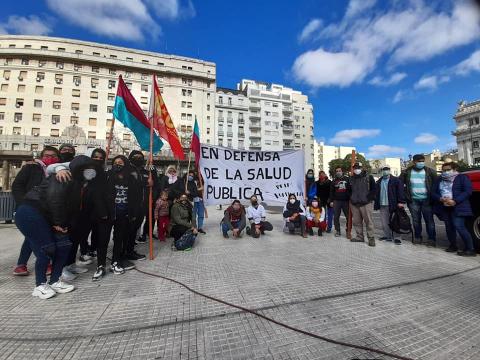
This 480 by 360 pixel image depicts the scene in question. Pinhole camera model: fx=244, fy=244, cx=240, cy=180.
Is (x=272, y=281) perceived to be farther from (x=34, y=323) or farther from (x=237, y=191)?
(x=237, y=191)

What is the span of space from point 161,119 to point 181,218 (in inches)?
98.1

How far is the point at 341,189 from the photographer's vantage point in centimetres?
659

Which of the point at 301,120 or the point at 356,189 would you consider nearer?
the point at 356,189

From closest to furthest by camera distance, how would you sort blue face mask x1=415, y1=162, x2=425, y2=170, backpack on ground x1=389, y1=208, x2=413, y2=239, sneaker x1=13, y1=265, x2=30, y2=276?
sneaker x1=13, y1=265, x2=30, y2=276 < backpack on ground x1=389, y1=208, x2=413, y2=239 < blue face mask x1=415, y1=162, x2=425, y2=170

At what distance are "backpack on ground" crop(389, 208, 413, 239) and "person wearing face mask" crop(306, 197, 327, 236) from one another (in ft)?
5.65

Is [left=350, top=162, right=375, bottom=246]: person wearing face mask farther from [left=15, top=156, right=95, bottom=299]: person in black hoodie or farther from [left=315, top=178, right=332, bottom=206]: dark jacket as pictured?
[left=15, top=156, right=95, bottom=299]: person in black hoodie

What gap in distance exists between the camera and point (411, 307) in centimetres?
269

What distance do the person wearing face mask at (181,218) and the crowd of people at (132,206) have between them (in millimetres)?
23

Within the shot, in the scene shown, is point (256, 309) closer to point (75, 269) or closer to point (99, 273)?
point (99, 273)

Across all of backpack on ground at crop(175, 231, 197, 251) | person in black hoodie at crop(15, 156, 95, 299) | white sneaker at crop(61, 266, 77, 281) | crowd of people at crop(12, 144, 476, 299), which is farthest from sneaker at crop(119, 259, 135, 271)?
backpack on ground at crop(175, 231, 197, 251)

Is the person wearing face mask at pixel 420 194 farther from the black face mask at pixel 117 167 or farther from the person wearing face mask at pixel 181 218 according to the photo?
the black face mask at pixel 117 167

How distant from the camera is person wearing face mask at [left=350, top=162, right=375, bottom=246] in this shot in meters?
6.01

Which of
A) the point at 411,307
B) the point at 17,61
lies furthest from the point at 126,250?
the point at 17,61

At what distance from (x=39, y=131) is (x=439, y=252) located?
180ft
